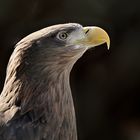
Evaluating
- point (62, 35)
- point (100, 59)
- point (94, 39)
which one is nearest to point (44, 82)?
point (62, 35)

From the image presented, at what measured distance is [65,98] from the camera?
5.88 metres

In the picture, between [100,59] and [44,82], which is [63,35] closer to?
[44,82]

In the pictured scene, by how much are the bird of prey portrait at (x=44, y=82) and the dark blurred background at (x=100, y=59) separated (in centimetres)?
269

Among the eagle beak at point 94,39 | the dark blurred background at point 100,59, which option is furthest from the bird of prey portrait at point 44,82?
the dark blurred background at point 100,59

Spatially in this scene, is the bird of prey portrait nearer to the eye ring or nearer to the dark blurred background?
the eye ring

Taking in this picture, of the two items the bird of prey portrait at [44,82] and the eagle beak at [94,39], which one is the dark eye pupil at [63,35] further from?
the eagle beak at [94,39]

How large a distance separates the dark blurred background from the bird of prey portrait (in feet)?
8.81

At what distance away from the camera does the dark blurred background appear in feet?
28.2

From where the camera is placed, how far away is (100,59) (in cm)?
891

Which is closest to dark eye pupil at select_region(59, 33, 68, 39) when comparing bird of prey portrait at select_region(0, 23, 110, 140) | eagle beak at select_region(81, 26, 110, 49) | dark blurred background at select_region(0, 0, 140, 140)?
bird of prey portrait at select_region(0, 23, 110, 140)

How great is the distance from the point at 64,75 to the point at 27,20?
2.83 m

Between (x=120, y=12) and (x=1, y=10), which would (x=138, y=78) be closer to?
(x=120, y=12)

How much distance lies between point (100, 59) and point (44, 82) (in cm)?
313

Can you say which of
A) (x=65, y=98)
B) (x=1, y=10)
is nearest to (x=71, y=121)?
(x=65, y=98)
